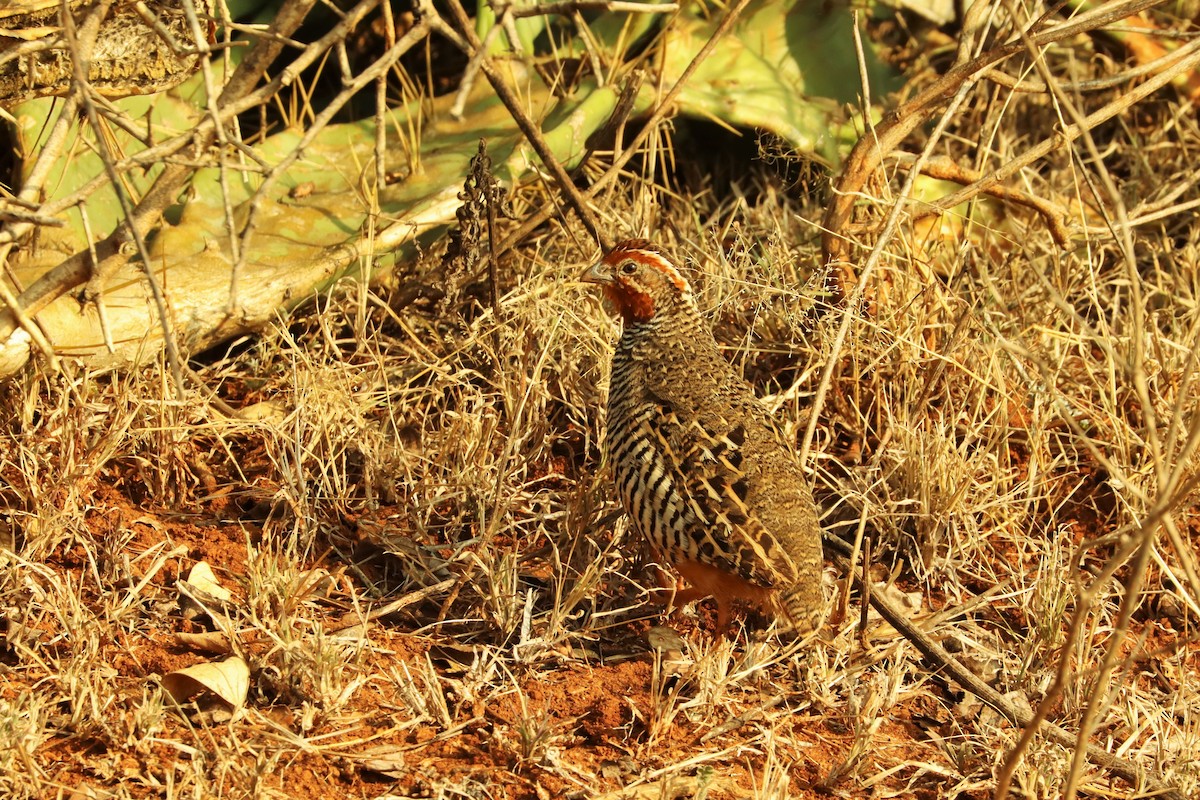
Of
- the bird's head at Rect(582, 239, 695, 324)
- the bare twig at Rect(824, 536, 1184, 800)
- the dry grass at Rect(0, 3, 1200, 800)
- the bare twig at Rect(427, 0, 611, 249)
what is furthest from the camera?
the bare twig at Rect(427, 0, 611, 249)

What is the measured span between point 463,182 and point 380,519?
4.88ft

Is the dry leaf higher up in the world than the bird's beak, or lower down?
lower down

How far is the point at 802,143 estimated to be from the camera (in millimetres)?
5766

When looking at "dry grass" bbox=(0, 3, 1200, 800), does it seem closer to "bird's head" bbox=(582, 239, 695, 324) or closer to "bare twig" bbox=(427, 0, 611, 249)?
"bare twig" bbox=(427, 0, 611, 249)

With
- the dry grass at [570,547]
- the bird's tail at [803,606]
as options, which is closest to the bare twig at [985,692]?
the dry grass at [570,547]

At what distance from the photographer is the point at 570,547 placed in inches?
180

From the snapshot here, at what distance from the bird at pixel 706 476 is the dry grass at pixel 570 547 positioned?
22 centimetres

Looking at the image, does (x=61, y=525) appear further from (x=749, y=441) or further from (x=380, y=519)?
(x=749, y=441)

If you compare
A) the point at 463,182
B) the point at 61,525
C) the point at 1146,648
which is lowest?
the point at 1146,648

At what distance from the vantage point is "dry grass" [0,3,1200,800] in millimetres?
3682

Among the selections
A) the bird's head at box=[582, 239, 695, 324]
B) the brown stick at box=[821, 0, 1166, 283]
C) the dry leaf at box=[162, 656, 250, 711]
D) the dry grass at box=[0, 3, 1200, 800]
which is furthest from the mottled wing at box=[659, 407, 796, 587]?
the dry leaf at box=[162, 656, 250, 711]

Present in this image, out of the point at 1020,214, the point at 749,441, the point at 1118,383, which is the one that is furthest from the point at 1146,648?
the point at 1020,214

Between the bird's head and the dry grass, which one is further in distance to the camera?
the bird's head

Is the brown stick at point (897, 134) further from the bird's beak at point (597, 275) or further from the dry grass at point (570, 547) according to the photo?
the bird's beak at point (597, 275)
